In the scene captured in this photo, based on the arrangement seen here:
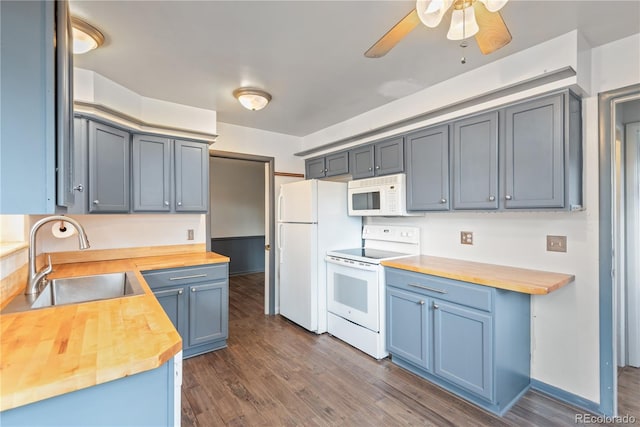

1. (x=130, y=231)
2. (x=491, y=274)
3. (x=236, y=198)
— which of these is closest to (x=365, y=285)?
(x=491, y=274)

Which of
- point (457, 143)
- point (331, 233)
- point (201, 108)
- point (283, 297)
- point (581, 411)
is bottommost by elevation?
point (581, 411)

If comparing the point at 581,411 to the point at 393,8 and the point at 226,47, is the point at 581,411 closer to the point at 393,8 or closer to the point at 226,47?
the point at 393,8

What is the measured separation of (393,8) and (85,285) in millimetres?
2602

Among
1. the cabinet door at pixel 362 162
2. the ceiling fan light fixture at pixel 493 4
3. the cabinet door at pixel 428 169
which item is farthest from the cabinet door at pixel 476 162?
the ceiling fan light fixture at pixel 493 4

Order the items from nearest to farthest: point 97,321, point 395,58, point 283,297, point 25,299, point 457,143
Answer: point 97,321
point 25,299
point 395,58
point 457,143
point 283,297

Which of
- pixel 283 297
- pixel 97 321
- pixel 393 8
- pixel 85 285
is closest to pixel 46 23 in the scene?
pixel 97 321

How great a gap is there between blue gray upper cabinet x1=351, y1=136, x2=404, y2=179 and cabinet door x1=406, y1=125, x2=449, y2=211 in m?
0.11

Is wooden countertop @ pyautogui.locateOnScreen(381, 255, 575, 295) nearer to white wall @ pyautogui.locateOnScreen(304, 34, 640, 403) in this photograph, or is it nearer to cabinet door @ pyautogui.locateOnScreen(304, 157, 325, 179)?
white wall @ pyautogui.locateOnScreen(304, 34, 640, 403)

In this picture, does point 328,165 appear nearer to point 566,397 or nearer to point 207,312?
point 207,312

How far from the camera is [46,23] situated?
95 centimetres

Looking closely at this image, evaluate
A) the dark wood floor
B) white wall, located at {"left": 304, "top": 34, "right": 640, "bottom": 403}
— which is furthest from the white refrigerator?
white wall, located at {"left": 304, "top": 34, "right": 640, "bottom": 403}

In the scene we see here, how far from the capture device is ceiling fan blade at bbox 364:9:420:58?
1.32 m

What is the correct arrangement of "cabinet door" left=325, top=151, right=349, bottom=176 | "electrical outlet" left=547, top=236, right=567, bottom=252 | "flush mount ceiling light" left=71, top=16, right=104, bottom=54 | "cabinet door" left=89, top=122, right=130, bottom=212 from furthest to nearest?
"cabinet door" left=325, top=151, right=349, bottom=176 → "cabinet door" left=89, top=122, right=130, bottom=212 → "electrical outlet" left=547, top=236, right=567, bottom=252 → "flush mount ceiling light" left=71, top=16, right=104, bottom=54

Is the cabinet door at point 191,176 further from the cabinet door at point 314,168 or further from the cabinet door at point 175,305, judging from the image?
the cabinet door at point 314,168
